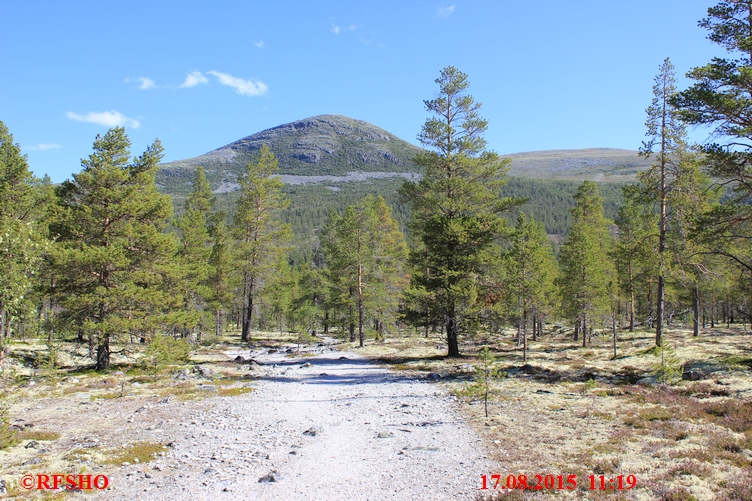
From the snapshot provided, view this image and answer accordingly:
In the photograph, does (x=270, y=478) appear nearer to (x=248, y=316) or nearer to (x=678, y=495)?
(x=678, y=495)

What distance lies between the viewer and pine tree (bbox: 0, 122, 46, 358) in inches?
284

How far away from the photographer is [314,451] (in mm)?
9375

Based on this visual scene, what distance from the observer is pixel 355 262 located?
33.3m

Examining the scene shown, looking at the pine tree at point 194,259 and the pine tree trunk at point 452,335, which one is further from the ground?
the pine tree at point 194,259

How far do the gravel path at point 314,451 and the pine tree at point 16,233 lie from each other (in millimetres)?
3737

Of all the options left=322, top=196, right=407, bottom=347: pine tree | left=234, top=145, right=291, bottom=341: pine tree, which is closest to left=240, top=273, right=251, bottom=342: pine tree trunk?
left=234, top=145, right=291, bottom=341: pine tree

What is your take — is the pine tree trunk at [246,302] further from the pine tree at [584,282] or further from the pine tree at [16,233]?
the pine tree at [584,282]

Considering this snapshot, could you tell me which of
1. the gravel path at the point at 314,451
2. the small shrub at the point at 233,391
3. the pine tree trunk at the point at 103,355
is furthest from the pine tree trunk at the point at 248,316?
the gravel path at the point at 314,451

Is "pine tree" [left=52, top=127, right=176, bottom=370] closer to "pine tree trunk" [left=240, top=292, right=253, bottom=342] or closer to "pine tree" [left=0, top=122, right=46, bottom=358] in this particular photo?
"pine tree" [left=0, top=122, right=46, bottom=358]

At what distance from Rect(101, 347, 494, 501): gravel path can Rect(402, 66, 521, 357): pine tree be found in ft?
21.8

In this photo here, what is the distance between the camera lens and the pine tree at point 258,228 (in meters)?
35.3

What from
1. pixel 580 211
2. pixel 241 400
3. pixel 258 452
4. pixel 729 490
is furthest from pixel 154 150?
pixel 580 211

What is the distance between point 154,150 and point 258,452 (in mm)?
17284

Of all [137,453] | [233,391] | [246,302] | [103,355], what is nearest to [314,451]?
[137,453]
